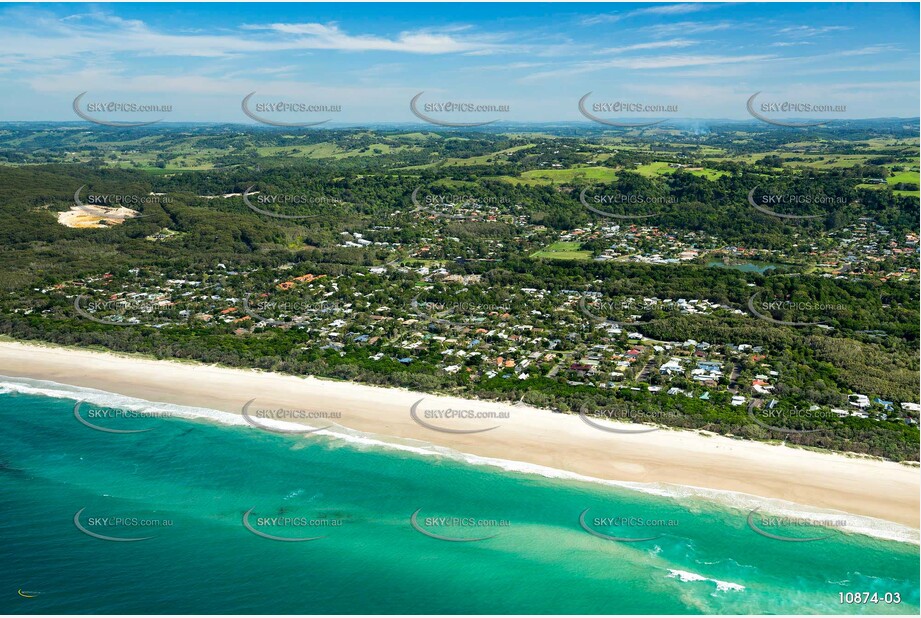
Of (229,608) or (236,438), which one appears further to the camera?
(236,438)

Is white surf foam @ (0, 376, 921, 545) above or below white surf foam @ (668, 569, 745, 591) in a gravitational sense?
above

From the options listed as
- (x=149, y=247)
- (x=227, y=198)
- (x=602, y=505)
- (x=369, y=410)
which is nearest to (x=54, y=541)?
(x=369, y=410)

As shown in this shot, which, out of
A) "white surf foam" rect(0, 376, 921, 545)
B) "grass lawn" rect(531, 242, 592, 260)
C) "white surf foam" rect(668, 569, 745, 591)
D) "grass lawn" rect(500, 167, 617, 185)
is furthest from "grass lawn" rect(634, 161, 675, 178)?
"white surf foam" rect(668, 569, 745, 591)

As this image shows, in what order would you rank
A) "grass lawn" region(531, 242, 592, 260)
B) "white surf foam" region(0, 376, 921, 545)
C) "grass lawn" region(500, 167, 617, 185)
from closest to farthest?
"white surf foam" region(0, 376, 921, 545) → "grass lawn" region(531, 242, 592, 260) → "grass lawn" region(500, 167, 617, 185)

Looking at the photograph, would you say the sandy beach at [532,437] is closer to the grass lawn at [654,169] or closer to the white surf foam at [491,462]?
the white surf foam at [491,462]

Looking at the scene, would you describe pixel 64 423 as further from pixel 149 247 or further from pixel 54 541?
pixel 149 247

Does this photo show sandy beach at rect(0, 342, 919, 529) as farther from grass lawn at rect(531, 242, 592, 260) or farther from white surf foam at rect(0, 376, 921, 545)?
grass lawn at rect(531, 242, 592, 260)

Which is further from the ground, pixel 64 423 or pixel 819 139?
pixel 819 139
